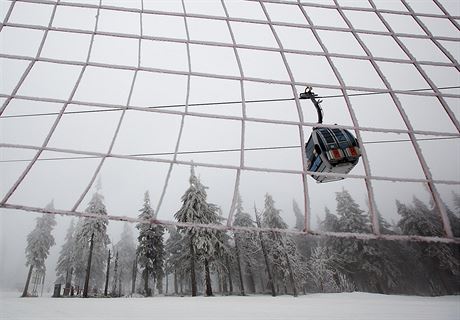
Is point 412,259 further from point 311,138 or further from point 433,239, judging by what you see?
point 433,239

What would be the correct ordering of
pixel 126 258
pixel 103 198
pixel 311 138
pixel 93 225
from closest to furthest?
pixel 311 138, pixel 93 225, pixel 103 198, pixel 126 258

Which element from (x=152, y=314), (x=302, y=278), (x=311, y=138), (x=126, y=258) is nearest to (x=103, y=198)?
(x=152, y=314)

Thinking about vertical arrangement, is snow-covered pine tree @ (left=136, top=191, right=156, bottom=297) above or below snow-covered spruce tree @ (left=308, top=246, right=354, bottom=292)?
above

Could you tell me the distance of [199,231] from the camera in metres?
23.3

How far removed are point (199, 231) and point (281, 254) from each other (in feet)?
36.3

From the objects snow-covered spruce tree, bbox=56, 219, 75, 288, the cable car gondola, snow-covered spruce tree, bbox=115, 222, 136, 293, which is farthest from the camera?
snow-covered spruce tree, bbox=115, 222, 136, 293

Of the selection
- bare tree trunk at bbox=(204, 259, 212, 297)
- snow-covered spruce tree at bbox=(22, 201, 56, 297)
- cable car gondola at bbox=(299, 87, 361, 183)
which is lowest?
bare tree trunk at bbox=(204, 259, 212, 297)

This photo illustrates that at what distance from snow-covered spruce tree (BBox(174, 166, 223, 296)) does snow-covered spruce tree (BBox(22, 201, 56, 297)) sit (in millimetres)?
23862

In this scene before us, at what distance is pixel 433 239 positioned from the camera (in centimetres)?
246

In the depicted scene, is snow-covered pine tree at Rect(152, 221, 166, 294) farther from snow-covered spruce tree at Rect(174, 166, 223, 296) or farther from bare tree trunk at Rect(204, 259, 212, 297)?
bare tree trunk at Rect(204, 259, 212, 297)

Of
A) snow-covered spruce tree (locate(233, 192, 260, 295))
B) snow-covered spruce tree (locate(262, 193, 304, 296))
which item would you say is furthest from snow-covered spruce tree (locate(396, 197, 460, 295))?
snow-covered spruce tree (locate(233, 192, 260, 295))

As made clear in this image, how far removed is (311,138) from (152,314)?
992 cm

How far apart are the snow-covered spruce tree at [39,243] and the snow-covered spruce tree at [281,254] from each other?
28.5m

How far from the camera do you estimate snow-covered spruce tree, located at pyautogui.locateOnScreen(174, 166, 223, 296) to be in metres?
22.4
